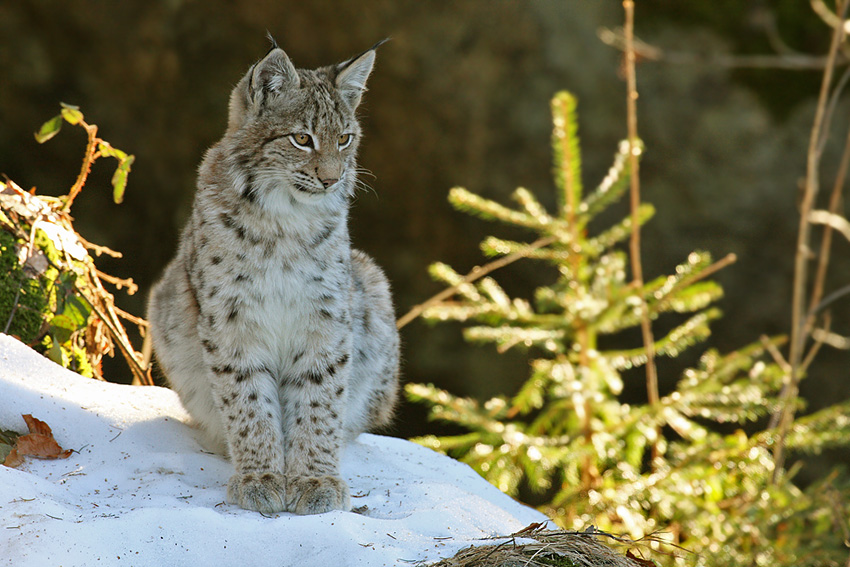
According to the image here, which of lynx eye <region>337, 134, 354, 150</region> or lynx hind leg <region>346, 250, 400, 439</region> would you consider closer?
lynx eye <region>337, 134, 354, 150</region>

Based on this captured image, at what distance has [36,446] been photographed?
2756 millimetres

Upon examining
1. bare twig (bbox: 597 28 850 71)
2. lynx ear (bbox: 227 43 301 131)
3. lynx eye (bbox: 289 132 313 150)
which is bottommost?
lynx eye (bbox: 289 132 313 150)

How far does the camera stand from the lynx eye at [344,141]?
10.2 ft

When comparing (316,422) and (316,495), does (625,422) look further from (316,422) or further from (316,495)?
(316,495)

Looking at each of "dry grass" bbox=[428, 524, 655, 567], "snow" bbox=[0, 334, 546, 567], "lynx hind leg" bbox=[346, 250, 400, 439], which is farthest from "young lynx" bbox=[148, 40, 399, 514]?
"dry grass" bbox=[428, 524, 655, 567]

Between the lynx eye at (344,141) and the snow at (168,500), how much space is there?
1228mm

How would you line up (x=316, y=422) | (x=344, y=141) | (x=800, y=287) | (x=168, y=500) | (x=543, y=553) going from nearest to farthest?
(x=543, y=553), (x=168, y=500), (x=316, y=422), (x=344, y=141), (x=800, y=287)

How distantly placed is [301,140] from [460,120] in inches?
136

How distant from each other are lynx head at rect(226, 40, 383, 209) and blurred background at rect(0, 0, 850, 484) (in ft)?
9.66

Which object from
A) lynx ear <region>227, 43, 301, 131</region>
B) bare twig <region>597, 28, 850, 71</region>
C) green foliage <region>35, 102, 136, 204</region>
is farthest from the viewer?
bare twig <region>597, 28, 850, 71</region>

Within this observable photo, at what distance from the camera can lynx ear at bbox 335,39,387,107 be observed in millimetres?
3152

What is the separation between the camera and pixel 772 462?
4.31 metres

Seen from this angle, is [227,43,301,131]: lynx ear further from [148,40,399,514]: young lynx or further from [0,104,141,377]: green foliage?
[0,104,141,377]: green foliage

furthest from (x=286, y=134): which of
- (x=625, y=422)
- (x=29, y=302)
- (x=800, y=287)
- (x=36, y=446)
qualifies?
(x=800, y=287)
